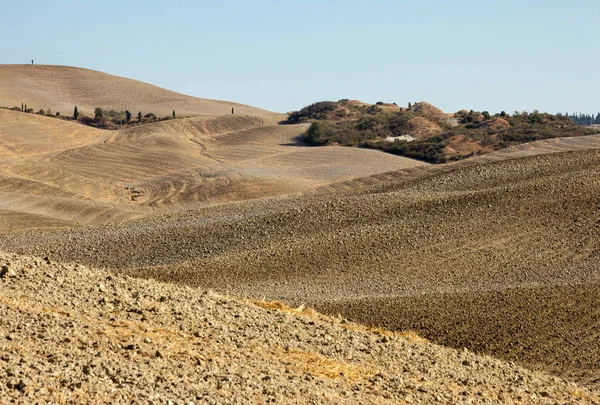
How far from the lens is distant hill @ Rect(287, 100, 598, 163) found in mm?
73250

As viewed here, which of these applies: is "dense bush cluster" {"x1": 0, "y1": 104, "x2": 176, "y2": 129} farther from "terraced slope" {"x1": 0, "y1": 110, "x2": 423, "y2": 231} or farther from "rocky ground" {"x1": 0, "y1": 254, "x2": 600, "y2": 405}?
"rocky ground" {"x1": 0, "y1": 254, "x2": 600, "y2": 405}

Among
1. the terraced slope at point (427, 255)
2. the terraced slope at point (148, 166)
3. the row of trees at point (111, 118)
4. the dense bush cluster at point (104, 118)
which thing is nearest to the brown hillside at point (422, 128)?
the terraced slope at point (148, 166)

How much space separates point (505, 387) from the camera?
521 inches

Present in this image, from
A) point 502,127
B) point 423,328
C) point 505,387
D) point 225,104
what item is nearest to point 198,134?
point 502,127

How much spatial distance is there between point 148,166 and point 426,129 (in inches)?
1143

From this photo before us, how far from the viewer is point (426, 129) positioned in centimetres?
8675

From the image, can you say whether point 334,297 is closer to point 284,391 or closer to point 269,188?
point 284,391

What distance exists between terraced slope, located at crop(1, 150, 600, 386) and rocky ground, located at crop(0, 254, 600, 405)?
4666 mm

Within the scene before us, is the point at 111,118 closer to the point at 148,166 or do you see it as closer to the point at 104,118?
the point at 104,118

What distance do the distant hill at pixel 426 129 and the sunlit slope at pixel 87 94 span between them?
390 inches

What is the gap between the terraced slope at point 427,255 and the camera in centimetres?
2042

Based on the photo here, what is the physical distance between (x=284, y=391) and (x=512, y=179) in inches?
1064

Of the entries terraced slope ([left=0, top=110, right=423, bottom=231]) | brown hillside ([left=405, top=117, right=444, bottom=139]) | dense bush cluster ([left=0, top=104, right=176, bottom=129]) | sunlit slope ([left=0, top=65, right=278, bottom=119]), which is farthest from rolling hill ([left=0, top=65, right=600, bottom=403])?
sunlit slope ([left=0, top=65, right=278, bottom=119])

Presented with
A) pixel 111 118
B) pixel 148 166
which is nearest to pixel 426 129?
pixel 148 166
